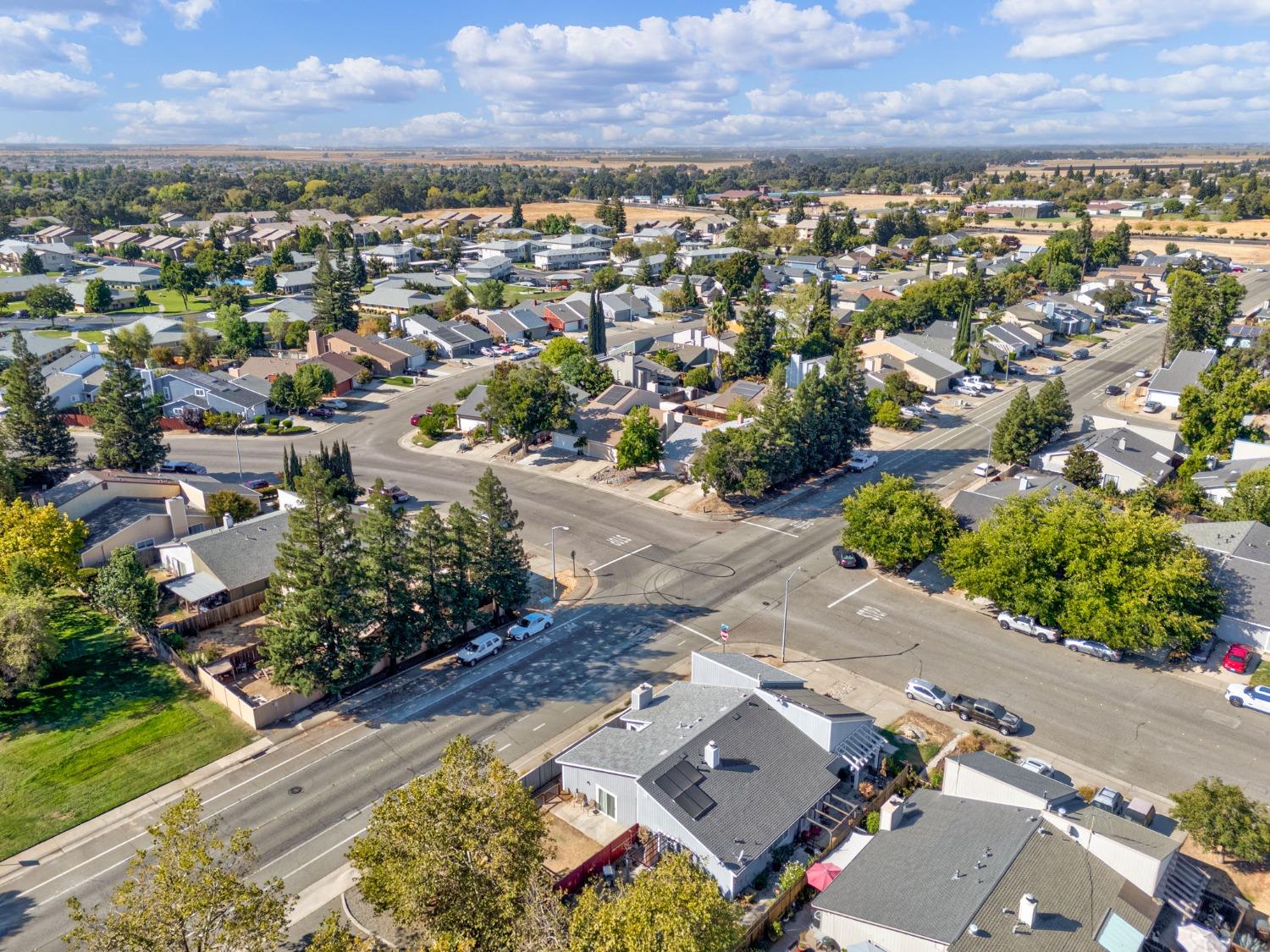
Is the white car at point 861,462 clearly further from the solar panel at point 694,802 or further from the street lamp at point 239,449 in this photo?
the street lamp at point 239,449

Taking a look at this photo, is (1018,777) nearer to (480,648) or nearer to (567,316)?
(480,648)

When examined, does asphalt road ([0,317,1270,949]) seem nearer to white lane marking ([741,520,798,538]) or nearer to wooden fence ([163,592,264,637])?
white lane marking ([741,520,798,538])

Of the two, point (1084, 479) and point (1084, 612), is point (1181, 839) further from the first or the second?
point (1084, 479)

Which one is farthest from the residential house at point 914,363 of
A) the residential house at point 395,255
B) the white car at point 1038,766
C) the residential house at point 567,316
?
the residential house at point 395,255

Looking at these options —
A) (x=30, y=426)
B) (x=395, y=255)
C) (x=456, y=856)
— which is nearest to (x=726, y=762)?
(x=456, y=856)

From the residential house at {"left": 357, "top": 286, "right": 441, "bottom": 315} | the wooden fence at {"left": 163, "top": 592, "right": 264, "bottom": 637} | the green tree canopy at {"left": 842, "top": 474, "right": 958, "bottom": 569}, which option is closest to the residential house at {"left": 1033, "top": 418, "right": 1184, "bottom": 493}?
the green tree canopy at {"left": 842, "top": 474, "right": 958, "bottom": 569}

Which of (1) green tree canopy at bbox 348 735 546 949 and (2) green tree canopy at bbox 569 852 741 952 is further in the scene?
(1) green tree canopy at bbox 348 735 546 949

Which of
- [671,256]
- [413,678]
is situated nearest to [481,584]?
[413,678]
